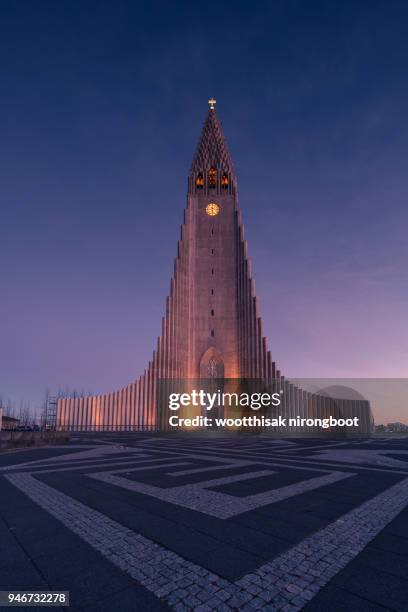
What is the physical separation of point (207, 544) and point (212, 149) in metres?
68.9

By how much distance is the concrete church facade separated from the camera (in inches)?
2057

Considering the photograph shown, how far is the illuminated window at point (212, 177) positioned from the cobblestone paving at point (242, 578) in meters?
62.2

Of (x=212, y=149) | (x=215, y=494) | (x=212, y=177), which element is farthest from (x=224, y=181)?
(x=215, y=494)

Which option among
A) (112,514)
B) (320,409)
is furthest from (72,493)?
(320,409)

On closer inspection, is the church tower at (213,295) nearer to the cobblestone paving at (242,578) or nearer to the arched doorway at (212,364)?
the arched doorway at (212,364)

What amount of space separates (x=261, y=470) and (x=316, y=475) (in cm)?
198

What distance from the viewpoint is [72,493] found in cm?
854

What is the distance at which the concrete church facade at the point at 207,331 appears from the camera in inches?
2057

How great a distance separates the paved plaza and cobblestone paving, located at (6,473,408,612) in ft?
0.05

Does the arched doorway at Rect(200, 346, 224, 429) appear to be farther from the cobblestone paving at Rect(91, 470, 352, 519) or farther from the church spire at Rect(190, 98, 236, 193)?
the cobblestone paving at Rect(91, 470, 352, 519)

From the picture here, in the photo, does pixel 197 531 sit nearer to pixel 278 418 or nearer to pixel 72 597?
pixel 72 597

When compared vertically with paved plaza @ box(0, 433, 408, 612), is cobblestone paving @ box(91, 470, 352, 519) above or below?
below

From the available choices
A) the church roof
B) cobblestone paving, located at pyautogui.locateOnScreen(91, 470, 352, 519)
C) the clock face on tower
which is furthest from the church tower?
cobblestone paving, located at pyautogui.locateOnScreen(91, 470, 352, 519)

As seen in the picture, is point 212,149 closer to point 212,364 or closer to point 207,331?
point 207,331
